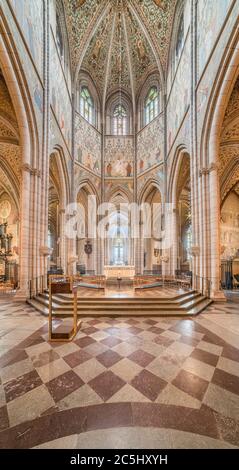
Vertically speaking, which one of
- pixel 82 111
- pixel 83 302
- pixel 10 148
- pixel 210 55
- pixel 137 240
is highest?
pixel 82 111

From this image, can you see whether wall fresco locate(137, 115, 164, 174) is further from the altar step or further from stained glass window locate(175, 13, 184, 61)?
the altar step

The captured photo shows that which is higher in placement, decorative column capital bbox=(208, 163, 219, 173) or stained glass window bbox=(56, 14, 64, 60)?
stained glass window bbox=(56, 14, 64, 60)

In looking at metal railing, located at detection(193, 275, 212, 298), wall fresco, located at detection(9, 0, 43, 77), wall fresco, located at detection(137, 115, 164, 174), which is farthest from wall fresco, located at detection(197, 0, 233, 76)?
metal railing, located at detection(193, 275, 212, 298)

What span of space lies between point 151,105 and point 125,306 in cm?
1938

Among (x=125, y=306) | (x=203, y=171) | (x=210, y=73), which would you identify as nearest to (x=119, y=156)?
(x=210, y=73)

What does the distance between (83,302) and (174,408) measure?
464 centimetres

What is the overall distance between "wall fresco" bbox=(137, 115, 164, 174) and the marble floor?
49.0ft

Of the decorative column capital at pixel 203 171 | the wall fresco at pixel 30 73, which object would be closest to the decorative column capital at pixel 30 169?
the wall fresco at pixel 30 73

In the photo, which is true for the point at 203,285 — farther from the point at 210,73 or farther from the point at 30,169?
the point at 30,169

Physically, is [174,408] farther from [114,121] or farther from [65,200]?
[114,121]

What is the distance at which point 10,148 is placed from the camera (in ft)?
39.2

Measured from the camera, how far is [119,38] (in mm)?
16891

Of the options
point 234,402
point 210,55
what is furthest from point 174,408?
point 210,55

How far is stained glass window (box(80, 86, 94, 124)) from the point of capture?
1744cm
